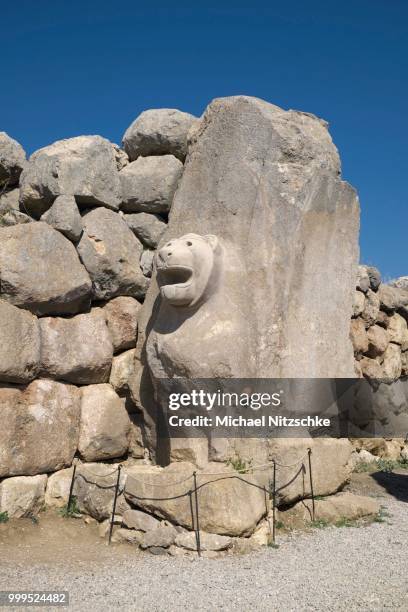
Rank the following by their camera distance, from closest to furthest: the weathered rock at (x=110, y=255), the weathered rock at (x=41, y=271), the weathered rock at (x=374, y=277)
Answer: the weathered rock at (x=41, y=271) < the weathered rock at (x=110, y=255) < the weathered rock at (x=374, y=277)

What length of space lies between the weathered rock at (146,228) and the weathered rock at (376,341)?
3556mm

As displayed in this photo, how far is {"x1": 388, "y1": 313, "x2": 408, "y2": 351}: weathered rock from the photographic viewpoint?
8.40 m

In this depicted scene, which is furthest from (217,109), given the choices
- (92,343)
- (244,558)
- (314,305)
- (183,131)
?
(244,558)

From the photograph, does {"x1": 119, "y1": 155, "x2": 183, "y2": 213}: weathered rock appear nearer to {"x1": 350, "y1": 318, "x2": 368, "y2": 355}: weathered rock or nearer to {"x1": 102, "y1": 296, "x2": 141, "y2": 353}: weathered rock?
{"x1": 102, "y1": 296, "x2": 141, "y2": 353}: weathered rock

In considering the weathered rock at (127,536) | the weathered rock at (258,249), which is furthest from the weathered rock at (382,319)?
the weathered rock at (127,536)

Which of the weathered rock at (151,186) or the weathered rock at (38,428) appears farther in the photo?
the weathered rock at (151,186)

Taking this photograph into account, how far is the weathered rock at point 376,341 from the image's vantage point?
25.7ft

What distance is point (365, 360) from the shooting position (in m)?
7.75

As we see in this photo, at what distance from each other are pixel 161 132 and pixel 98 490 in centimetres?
333

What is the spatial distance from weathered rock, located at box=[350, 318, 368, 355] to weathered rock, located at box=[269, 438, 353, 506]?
267 cm

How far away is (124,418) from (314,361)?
65.9 inches

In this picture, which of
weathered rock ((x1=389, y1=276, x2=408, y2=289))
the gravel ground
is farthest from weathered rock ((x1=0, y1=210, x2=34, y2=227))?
weathered rock ((x1=389, y1=276, x2=408, y2=289))

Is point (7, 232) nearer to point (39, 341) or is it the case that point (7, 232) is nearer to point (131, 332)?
point (39, 341)

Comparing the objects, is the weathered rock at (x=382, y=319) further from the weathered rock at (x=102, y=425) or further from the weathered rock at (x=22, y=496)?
the weathered rock at (x=22, y=496)
